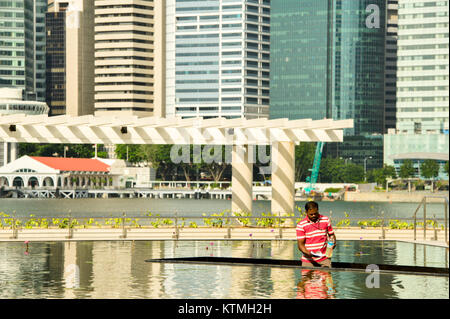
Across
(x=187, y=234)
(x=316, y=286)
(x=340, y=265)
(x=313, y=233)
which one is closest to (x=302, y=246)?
(x=313, y=233)

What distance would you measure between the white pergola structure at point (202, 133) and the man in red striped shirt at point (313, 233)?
77.2 ft

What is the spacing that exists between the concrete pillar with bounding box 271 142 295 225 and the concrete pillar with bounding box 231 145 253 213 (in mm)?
1791

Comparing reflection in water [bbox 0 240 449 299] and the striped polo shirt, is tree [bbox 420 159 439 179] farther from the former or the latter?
the striped polo shirt

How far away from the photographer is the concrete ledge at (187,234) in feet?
115

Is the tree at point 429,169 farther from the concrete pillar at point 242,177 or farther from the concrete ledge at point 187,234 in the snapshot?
the concrete ledge at point 187,234

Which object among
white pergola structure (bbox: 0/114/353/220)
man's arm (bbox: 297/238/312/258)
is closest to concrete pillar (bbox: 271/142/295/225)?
white pergola structure (bbox: 0/114/353/220)

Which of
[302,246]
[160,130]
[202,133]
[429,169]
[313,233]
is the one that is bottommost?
[429,169]

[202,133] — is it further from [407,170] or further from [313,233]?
[407,170]

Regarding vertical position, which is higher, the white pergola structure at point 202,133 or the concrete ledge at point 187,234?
the white pergola structure at point 202,133

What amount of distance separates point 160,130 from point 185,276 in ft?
70.2

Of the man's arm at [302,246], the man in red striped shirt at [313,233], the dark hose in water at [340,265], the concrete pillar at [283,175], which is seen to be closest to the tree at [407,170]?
the concrete pillar at [283,175]

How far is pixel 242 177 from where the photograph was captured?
4431 centimetres

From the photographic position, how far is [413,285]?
64.3 ft

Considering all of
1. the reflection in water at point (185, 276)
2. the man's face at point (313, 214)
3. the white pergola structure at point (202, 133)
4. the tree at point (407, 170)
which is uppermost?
the white pergola structure at point (202, 133)
